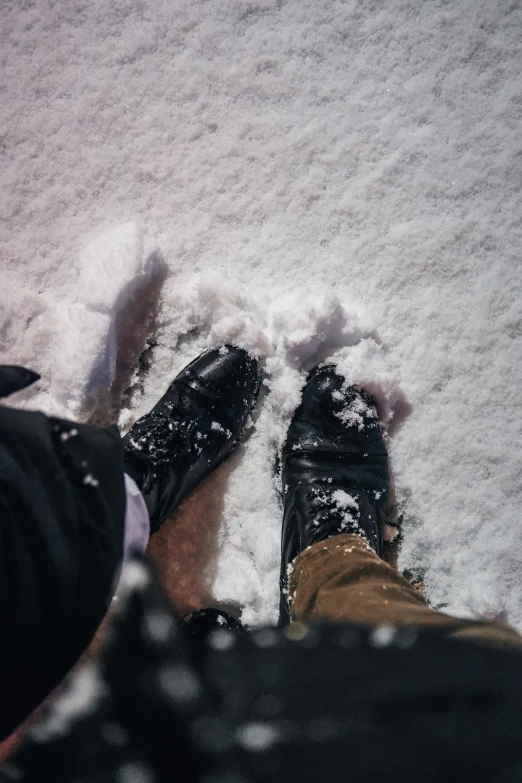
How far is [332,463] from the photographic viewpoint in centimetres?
99

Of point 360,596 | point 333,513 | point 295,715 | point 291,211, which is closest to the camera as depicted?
point 295,715

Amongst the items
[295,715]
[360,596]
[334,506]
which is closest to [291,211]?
[334,506]

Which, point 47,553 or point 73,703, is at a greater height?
point 47,553

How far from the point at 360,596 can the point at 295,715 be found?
0.20m

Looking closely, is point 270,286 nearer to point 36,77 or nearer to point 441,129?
point 441,129

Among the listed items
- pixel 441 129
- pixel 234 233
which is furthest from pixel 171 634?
pixel 441 129

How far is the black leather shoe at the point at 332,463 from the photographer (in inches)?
36.7

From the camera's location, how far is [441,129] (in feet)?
3.47

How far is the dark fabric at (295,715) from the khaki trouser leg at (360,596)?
0.08 ft

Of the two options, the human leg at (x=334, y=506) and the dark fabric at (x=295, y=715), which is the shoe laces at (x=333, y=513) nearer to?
the human leg at (x=334, y=506)

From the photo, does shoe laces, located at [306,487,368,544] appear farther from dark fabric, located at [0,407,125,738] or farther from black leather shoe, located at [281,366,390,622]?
dark fabric, located at [0,407,125,738]

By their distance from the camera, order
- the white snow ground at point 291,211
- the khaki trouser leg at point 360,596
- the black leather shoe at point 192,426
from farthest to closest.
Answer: the white snow ground at point 291,211, the black leather shoe at point 192,426, the khaki trouser leg at point 360,596

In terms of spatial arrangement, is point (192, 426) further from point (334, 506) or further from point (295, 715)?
point (295, 715)

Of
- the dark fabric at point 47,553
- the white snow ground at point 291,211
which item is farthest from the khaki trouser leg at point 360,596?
the dark fabric at point 47,553
